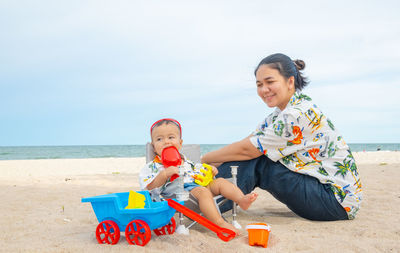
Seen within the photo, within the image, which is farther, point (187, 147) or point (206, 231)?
point (187, 147)

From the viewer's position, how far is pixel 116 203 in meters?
2.65

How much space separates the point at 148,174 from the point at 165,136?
1.26ft

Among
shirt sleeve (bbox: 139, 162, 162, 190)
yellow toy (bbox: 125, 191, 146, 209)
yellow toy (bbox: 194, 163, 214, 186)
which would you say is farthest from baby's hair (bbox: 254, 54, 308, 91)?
yellow toy (bbox: 125, 191, 146, 209)

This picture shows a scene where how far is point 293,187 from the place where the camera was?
3.21m

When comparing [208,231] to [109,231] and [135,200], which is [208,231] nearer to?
[135,200]

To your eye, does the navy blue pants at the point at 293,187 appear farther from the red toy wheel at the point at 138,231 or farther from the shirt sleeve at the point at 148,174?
the red toy wheel at the point at 138,231

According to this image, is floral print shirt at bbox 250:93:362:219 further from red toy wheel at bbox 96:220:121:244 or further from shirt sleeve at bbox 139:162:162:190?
red toy wheel at bbox 96:220:121:244

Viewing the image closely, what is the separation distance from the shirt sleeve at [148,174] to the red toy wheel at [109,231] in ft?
1.63

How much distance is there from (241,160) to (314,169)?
668mm

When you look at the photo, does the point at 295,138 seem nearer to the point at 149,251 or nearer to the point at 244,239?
the point at 244,239

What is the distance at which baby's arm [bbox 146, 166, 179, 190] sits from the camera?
2.93 m

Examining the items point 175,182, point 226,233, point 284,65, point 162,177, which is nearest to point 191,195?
point 175,182

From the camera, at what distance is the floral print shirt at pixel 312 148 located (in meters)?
3.13

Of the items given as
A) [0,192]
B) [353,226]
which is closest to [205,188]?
[353,226]
